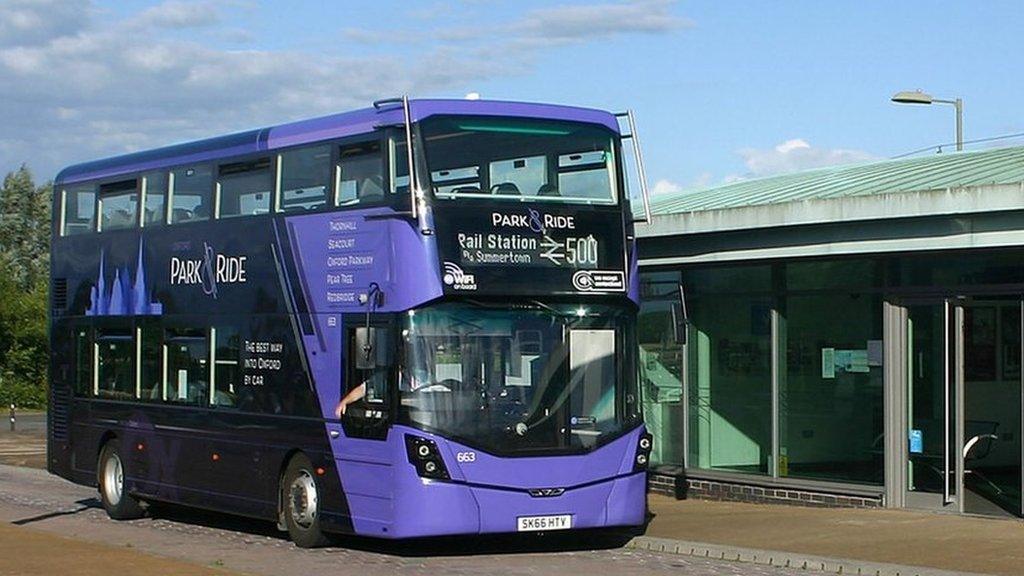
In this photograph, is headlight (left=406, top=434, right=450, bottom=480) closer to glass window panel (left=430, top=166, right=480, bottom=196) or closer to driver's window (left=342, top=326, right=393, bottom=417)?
driver's window (left=342, top=326, right=393, bottom=417)

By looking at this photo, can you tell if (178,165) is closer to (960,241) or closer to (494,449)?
(494,449)

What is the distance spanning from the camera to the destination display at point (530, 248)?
15852mm

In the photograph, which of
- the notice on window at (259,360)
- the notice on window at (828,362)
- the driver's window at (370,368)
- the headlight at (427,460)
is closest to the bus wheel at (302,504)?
the notice on window at (259,360)

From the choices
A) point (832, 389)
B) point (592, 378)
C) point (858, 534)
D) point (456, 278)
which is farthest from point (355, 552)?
point (832, 389)

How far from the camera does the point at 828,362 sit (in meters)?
20.9

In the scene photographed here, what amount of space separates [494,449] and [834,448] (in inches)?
256

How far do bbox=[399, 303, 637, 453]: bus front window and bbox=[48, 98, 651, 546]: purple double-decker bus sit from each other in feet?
0.06

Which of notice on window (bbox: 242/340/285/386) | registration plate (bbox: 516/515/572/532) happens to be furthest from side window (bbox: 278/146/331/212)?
registration plate (bbox: 516/515/572/532)

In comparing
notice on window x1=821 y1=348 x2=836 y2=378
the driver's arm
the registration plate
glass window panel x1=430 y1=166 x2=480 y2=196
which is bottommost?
the registration plate

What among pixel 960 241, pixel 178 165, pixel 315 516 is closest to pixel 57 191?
pixel 178 165

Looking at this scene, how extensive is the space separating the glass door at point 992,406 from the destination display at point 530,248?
15.5ft

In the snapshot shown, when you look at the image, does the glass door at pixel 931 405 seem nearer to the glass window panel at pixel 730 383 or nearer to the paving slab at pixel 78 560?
the glass window panel at pixel 730 383

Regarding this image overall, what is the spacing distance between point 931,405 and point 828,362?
1646 millimetres

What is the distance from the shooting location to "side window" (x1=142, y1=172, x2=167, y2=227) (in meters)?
20.7
